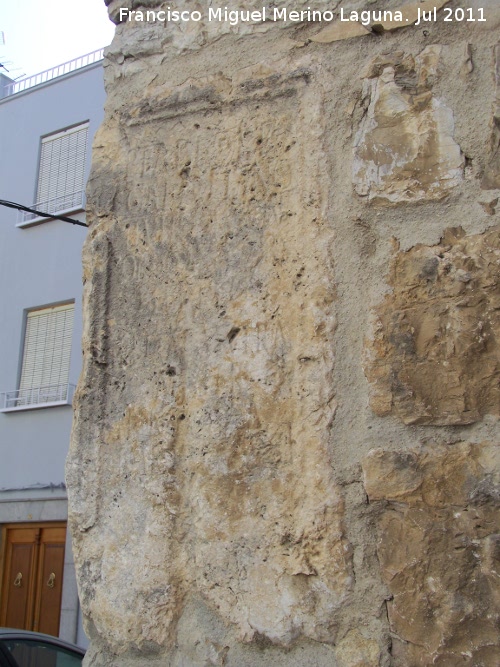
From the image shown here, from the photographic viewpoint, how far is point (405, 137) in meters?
1.12

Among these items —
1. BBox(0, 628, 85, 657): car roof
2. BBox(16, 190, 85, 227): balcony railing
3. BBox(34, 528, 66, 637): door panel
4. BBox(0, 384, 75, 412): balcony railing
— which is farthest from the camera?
BBox(16, 190, 85, 227): balcony railing

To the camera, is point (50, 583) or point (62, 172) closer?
point (50, 583)

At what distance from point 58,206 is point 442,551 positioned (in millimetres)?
11057

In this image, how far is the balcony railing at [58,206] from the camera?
439 inches

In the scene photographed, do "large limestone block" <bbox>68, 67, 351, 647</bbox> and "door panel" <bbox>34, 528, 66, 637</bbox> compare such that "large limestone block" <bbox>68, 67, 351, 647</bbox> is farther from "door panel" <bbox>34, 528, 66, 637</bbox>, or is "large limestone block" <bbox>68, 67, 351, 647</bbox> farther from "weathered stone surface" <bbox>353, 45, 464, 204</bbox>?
"door panel" <bbox>34, 528, 66, 637</bbox>

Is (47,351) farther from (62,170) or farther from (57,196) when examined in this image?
(62,170)

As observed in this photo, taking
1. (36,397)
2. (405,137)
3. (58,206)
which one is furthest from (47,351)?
(405,137)

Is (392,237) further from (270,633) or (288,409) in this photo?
(270,633)

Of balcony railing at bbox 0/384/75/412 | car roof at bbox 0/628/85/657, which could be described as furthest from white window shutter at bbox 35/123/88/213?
car roof at bbox 0/628/85/657

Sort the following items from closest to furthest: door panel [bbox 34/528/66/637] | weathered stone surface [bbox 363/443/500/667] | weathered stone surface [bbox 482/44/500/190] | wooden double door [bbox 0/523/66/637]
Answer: weathered stone surface [bbox 363/443/500/667] → weathered stone surface [bbox 482/44/500/190] → door panel [bbox 34/528/66/637] → wooden double door [bbox 0/523/66/637]

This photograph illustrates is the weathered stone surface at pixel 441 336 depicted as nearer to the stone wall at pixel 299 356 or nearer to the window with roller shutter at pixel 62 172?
the stone wall at pixel 299 356

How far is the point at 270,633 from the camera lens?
106 cm

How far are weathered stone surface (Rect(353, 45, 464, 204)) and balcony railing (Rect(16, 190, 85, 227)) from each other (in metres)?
10.2

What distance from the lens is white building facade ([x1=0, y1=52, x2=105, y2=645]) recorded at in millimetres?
9914
